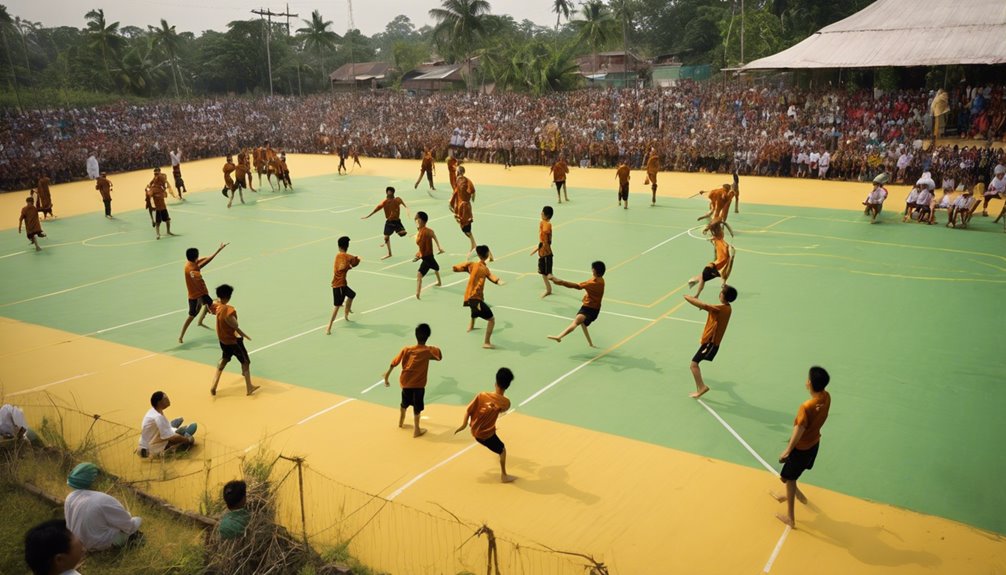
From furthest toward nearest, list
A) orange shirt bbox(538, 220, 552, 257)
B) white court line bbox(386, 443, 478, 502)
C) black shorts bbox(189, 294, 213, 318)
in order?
1. orange shirt bbox(538, 220, 552, 257)
2. black shorts bbox(189, 294, 213, 318)
3. white court line bbox(386, 443, 478, 502)

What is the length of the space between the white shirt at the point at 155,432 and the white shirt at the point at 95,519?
6.63 feet

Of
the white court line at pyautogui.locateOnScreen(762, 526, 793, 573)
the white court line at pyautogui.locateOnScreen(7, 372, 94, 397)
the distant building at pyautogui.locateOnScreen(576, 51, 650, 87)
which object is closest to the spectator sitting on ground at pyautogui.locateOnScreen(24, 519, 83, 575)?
the white court line at pyautogui.locateOnScreen(762, 526, 793, 573)

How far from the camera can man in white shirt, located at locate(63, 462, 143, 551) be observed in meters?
7.12

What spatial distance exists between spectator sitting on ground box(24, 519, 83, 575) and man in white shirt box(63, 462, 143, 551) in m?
2.67

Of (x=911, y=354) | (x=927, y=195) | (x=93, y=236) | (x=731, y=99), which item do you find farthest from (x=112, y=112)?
(x=911, y=354)

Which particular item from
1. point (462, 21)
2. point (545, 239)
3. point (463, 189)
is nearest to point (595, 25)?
point (462, 21)

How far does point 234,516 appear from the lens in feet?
22.4

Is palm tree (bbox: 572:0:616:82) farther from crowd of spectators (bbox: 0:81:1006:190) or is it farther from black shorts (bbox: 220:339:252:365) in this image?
black shorts (bbox: 220:339:252:365)

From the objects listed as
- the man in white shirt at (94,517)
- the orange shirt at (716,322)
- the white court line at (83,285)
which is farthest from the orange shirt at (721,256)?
the white court line at (83,285)

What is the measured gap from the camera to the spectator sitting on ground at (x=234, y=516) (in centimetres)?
678

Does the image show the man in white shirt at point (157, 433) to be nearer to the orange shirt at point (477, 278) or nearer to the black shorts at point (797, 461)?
the orange shirt at point (477, 278)

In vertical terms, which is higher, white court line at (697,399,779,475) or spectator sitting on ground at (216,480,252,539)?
spectator sitting on ground at (216,480,252,539)

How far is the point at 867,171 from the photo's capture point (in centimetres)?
2897

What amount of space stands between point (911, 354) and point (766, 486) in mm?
5195
